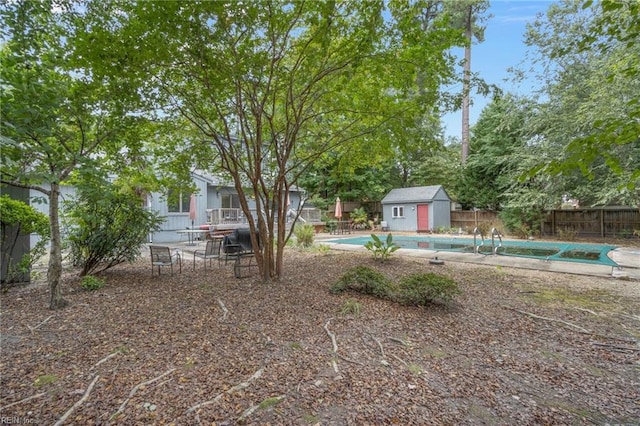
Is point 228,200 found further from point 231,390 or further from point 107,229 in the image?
point 231,390

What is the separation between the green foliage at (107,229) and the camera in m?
5.71

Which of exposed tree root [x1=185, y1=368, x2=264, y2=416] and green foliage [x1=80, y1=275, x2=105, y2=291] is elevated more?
green foliage [x1=80, y1=275, x2=105, y2=291]

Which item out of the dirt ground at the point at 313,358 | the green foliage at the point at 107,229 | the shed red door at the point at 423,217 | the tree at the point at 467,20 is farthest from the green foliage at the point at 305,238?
the tree at the point at 467,20

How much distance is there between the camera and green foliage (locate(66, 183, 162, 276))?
225 inches

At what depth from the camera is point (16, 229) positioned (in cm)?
534

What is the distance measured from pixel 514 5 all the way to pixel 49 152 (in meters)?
7.59

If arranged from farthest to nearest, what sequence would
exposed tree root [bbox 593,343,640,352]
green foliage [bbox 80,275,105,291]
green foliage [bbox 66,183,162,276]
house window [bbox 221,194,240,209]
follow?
house window [bbox 221,194,240,209] → green foliage [bbox 66,183,162,276] → green foliage [bbox 80,275,105,291] → exposed tree root [bbox 593,343,640,352]

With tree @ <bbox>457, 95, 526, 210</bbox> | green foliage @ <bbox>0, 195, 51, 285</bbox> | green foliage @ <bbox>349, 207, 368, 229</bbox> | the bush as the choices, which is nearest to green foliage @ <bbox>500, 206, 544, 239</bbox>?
tree @ <bbox>457, 95, 526, 210</bbox>

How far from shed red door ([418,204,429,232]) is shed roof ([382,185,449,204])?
1.45 ft

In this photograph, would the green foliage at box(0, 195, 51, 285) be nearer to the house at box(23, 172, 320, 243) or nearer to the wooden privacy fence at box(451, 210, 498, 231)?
the house at box(23, 172, 320, 243)

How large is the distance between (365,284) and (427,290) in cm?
Result: 101

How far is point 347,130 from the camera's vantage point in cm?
619

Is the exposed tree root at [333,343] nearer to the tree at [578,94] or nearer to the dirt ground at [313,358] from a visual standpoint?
the dirt ground at [313,358]

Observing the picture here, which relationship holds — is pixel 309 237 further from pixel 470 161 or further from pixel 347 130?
pixel 470 161
